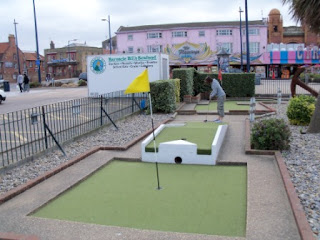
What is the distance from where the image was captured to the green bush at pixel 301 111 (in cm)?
1157

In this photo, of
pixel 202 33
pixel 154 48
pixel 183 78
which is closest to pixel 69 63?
pixel 154 48

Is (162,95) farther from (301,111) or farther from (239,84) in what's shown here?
(239,84)

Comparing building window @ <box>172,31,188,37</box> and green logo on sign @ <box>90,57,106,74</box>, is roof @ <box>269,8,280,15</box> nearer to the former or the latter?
building window @ <box>172,31,188,37</box>

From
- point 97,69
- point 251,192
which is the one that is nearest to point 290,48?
point 97,69

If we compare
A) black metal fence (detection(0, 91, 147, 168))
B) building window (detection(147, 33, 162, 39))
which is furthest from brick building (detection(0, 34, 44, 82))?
black metal fence (detection(0, 91, 147, 168))

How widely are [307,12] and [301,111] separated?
10.1 ft

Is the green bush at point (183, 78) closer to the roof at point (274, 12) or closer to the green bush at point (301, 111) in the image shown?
the green bush at point (301, 111)

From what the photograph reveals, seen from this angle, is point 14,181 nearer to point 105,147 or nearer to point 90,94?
point 105,147

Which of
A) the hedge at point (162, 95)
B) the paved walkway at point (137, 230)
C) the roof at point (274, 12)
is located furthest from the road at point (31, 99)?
the roof at point (274, 12)

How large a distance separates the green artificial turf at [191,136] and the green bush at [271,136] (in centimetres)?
111

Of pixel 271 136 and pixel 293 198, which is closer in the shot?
pixel 293 198

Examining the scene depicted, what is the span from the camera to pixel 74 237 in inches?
179

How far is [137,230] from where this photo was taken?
15.3 feet

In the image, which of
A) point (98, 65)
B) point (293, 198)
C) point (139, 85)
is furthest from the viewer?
point (98, 65)
